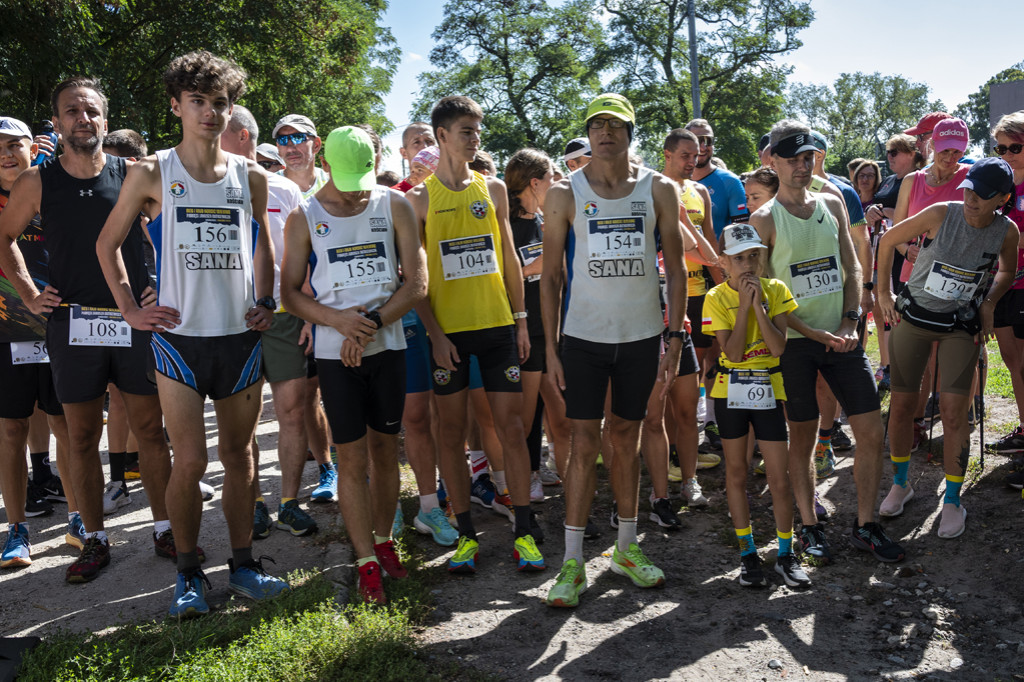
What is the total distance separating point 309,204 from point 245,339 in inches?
28.8

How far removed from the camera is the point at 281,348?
5.10m

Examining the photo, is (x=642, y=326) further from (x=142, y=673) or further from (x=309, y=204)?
(x=142, y=673)

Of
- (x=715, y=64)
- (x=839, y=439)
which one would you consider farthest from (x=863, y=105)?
(x=839, y=439)

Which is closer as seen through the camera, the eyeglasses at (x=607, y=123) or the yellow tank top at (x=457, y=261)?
the eyeglasses at (x=607, y=123)

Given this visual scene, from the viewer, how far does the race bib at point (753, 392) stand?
4.32 m

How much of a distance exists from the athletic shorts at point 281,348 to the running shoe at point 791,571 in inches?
118

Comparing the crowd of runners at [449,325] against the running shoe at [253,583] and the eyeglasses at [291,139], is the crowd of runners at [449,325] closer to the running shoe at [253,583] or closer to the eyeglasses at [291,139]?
the running shoe at [253,583]

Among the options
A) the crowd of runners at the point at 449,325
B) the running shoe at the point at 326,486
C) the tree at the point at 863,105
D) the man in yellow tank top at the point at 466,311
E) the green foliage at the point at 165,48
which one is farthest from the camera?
the tree at the point at 863,105

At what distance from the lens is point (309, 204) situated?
4098mm

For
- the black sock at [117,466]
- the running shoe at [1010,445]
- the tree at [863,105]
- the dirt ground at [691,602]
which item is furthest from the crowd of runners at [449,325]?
the tree at [863,105]

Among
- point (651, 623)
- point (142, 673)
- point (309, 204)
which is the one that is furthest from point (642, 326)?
point (142, 673)

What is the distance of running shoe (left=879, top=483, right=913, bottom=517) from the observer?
5.09 m

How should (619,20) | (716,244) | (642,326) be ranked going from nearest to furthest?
1. (642,326)
2. (716,244)
3. (619,20)

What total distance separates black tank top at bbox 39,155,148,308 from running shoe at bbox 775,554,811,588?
3.82 metres
